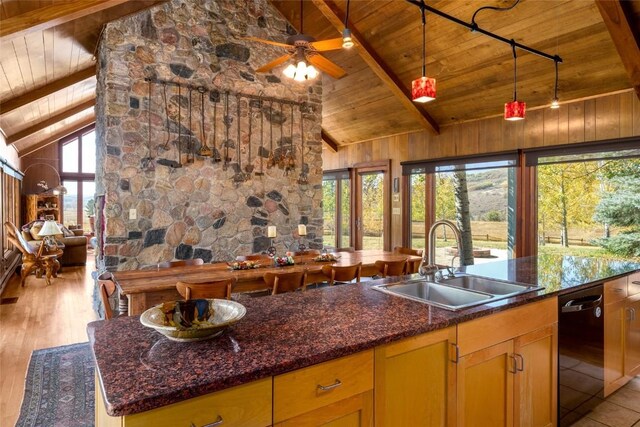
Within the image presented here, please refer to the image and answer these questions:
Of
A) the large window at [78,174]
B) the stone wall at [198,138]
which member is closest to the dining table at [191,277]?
the stone wall at [198,138]

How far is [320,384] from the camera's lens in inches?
49.8

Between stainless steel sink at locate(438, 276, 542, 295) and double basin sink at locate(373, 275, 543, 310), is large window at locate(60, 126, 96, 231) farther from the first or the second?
stainless steel sink at locate(438, 276, 542, 295)

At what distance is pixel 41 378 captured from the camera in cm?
306

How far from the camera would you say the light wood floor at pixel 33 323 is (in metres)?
2.97

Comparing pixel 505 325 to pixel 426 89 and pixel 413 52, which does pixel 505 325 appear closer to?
pixel 426 89

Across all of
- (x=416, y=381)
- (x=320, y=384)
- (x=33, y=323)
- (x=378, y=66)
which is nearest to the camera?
(x=320, y=384)

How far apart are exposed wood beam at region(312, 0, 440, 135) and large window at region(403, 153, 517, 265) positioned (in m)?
0.71

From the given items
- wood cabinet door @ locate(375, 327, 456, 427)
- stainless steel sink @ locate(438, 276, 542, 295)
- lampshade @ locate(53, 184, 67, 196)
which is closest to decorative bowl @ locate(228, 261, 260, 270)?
stainless steel sink @ locate(438, 276, 542, 295)

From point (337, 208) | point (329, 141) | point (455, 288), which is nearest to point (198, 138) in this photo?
point (455, 288)

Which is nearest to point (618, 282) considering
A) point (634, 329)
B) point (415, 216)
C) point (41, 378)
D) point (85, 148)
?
point (634, 329)

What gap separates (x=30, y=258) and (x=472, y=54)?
7.62m

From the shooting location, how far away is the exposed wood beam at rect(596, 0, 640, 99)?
309 cm

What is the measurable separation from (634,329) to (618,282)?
1.64 feet

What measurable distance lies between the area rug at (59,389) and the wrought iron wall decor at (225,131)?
202 centimetres
